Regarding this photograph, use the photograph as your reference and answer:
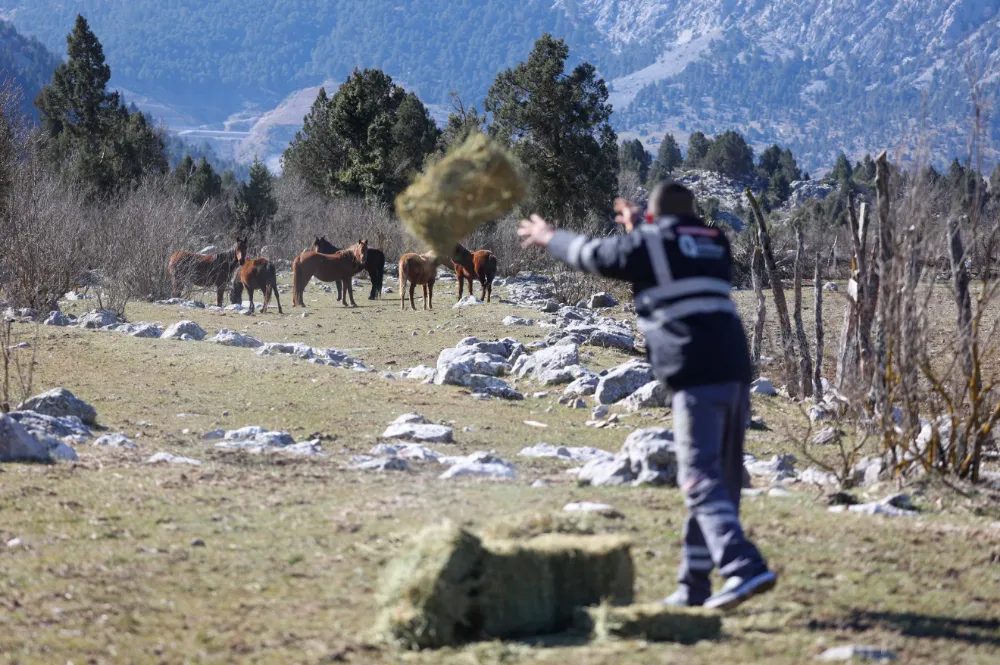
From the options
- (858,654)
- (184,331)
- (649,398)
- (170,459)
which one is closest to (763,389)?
(649,398)

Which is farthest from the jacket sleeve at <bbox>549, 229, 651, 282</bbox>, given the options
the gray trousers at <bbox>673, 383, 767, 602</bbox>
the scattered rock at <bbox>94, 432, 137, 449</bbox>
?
the scattered rock at <bbox>94, 432, 137, 449</bbox>

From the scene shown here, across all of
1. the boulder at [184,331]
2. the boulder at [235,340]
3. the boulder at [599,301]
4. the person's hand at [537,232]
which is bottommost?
the boulder at [235,340]

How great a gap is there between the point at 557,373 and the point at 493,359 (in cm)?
165

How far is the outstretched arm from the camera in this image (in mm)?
5137

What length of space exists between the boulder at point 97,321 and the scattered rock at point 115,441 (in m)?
11.4

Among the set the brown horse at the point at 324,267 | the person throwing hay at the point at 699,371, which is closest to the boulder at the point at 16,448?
the person throwing hay at the point at 699,371

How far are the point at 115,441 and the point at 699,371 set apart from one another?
25.1 ft

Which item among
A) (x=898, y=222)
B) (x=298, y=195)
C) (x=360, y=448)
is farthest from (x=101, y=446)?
(x=298, y=195)

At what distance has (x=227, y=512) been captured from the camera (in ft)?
25.7

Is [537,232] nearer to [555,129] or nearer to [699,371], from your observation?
[699,371]

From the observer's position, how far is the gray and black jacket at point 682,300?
5078 millimetres

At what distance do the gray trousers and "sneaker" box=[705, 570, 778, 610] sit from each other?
3 centimetres

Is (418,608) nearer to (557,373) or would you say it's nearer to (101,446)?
(101,446)

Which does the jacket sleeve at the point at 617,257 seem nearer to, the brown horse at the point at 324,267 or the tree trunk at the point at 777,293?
the tree trunk at the point at 777,293
